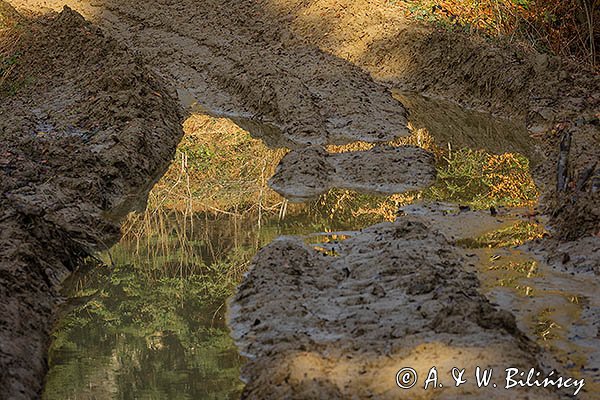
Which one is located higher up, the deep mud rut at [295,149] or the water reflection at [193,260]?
the deep mud rut at [295,149]

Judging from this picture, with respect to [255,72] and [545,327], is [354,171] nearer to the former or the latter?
[255,72]

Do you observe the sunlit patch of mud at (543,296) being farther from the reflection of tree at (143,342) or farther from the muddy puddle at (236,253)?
the reflection of tree at (143,342)

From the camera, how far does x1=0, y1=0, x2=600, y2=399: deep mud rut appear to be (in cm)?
609

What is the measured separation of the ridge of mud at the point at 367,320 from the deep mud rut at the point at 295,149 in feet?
0.06

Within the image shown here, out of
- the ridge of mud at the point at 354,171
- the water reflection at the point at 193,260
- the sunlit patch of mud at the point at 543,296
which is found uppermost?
the sunlit patch of mud at the point at 543,296

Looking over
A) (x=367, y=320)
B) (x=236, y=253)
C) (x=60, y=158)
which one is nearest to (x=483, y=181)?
(x=236, y=253)

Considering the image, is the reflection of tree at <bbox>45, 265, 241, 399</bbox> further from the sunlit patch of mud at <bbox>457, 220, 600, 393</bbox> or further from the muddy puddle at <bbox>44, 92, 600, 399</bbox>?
the sunlit patch of mud at <bbox>457, 220, 600, 393</bbox>

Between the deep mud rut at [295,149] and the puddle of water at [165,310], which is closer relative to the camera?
the deep mud rut at [295,149]

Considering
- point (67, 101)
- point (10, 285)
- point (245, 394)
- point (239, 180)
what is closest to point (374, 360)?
point (245, 394)

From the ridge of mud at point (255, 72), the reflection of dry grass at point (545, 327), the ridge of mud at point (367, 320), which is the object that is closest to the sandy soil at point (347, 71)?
the ridge of mud at point (255, 72)

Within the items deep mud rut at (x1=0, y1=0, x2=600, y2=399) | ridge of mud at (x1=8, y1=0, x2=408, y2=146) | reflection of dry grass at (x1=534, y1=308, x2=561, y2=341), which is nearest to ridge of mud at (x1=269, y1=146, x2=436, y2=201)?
deep mud rut at (x1=0, y1=0, x2=600, y2=399)

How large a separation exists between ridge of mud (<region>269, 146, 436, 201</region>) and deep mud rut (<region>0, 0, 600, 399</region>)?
0.04 meters

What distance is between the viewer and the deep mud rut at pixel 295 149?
6.09m

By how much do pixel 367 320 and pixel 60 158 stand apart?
5583 mm
